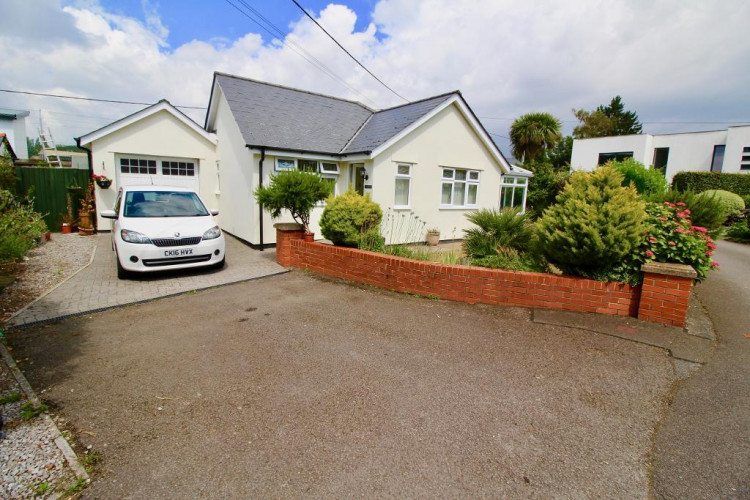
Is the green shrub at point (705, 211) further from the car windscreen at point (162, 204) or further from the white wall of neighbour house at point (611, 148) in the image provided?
the white wall of neighbour house at point (611, 148)

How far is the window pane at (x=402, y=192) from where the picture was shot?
12.3m

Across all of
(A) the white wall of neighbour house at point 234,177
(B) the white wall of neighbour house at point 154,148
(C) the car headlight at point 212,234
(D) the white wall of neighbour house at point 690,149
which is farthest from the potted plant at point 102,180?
(D) the white wall of neighbour house at point 690,149

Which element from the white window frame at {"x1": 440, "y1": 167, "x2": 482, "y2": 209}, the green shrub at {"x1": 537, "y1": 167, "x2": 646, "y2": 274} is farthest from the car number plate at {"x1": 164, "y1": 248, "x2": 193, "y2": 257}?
the white window frame at {"x1": 440, "y1": 167, "x2": 482, "y2": 209}

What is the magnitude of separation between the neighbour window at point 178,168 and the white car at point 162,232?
507 cm

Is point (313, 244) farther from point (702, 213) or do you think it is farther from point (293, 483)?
point (702, 213)

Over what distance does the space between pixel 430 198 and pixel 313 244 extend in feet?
19.8

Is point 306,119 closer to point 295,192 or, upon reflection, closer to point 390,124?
point 390,124

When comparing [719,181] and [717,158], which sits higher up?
[717,158]

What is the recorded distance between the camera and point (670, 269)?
4.75 m

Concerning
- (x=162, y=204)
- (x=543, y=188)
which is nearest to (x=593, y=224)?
(x=162, y=204)

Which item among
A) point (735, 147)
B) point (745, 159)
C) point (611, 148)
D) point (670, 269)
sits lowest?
point (670, 269)

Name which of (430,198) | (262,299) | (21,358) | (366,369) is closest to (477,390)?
(366,369)

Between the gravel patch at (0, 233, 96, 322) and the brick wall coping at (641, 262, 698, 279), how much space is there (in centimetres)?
826

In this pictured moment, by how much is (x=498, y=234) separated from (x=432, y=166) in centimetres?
593
